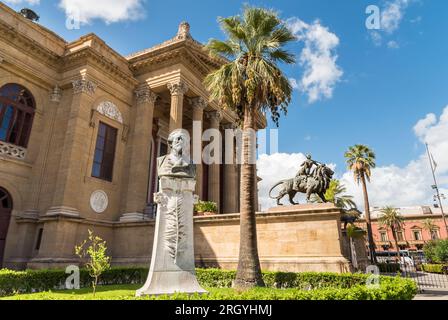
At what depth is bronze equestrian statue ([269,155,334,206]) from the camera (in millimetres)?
15648

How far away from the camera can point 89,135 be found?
21078 mm

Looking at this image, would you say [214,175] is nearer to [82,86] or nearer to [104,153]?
[104,153]

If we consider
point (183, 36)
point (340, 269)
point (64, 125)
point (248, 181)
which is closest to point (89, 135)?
point (64, 125)

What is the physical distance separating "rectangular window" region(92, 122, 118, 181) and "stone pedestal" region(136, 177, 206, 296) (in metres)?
14.9

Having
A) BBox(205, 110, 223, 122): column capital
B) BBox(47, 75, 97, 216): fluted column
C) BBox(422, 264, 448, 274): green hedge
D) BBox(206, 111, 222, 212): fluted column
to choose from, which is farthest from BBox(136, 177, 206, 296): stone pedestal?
BBox(422, 264, 448, 274): green hedge

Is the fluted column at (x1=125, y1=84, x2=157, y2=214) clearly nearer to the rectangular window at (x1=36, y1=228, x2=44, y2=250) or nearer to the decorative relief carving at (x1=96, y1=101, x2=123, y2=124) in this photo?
the decorative relief carving at (x1=96, y1=101, x2=123, y2=124)

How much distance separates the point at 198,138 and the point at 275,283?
46.0 ft

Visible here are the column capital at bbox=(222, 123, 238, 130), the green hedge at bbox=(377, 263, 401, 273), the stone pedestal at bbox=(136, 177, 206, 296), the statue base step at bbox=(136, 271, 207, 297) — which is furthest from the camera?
the column capital at bbox=(222, 123, 238, 130)

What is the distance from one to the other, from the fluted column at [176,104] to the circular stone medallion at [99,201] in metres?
6.75

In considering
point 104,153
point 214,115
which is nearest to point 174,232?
point 104,153

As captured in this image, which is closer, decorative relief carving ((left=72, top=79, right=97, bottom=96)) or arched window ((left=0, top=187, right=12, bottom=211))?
arched window ((left=0, top=187, right=12, bottom=211))

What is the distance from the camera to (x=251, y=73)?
44.3 ft

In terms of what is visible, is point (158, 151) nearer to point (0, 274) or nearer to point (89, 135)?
point (89, 135)
